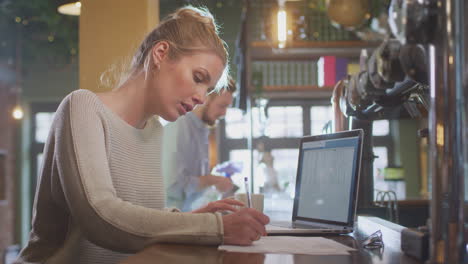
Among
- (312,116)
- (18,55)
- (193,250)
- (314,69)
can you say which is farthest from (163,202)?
(18,55)

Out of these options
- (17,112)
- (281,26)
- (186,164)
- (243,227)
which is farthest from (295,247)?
(17,112)

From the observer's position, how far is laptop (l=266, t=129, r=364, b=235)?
4.78 feet

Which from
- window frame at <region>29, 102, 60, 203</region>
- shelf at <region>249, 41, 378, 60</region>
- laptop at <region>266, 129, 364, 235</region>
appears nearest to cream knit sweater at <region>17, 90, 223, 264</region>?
laptop at <region>266, 129, 364, 235</region>

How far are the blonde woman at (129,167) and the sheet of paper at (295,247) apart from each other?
0.03 meters

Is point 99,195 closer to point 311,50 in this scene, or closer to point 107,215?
point 107,215

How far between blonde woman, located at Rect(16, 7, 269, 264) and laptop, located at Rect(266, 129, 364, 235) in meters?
0.29

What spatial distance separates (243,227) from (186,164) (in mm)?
2090

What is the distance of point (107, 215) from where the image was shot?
1104 millimetres

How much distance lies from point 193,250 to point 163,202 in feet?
2.13

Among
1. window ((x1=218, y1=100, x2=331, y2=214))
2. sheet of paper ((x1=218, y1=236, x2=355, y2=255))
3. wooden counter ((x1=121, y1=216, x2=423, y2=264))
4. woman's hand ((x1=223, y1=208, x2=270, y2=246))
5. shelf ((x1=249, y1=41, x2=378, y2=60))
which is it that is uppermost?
shelf ((x1=249, y1=41, x2=378, y2=60))

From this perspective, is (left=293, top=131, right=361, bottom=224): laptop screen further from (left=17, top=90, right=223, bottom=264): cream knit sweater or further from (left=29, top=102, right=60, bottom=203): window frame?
(left=29, top=102, right=60, bottom=203): window frame

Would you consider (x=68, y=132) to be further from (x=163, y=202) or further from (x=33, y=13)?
(x=33, y=13)

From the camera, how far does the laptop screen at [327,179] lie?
147cm

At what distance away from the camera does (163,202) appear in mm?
1676
